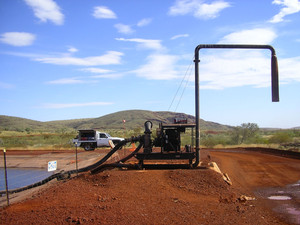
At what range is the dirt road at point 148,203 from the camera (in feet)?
25.3

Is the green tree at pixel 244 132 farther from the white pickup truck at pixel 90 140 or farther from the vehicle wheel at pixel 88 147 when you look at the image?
the vehicle wheel at pixel 88 147

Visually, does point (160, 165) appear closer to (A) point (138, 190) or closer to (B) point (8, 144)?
(A) point (138, 190)

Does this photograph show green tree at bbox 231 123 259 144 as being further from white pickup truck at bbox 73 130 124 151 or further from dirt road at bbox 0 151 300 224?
dirt road at bbox 0 151 300 224

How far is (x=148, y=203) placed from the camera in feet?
29.3

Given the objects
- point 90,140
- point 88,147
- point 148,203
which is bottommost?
point 148,203

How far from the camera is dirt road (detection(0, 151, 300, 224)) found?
7707 millimetres

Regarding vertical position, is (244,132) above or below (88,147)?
above

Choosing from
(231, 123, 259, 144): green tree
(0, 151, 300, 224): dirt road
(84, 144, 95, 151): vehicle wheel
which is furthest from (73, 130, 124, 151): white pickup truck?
(0, 151, 300, 224): dirt road

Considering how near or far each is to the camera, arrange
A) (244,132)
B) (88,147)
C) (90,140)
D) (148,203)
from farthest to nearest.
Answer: (244,132), (88,147), (90,140), (148,203)

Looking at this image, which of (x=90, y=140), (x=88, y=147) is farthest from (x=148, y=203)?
(x=88, y=147)

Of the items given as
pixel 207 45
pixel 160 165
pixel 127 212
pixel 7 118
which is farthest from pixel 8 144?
pixel 7 118

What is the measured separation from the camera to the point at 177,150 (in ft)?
46.0

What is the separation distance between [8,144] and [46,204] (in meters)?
38.9

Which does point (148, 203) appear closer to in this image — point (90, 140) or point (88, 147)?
point (90, 140)
